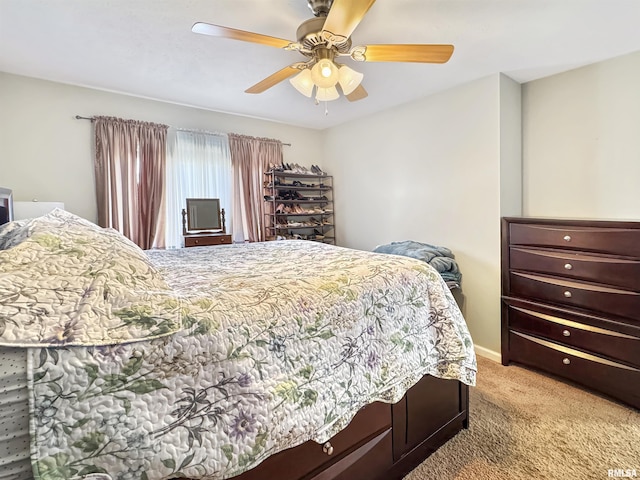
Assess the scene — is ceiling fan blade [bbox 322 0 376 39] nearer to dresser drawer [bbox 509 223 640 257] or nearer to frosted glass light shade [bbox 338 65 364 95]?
frosted glass light shade [bbox 338 65 364 95]

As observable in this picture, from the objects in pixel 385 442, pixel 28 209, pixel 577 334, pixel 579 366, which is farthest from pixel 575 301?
pixel 28 209

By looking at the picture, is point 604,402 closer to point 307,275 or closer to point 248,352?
point 307,275

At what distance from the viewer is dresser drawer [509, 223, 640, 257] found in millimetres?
1943

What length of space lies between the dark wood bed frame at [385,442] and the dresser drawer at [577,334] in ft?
3.47

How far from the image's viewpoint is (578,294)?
2180 millimetres

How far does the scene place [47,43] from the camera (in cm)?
208

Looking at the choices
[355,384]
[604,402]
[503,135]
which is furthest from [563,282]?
[355,384]

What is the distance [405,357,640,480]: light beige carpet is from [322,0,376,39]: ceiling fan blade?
2.16 metres

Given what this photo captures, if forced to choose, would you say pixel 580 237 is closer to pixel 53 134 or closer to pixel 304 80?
pixel 304 80

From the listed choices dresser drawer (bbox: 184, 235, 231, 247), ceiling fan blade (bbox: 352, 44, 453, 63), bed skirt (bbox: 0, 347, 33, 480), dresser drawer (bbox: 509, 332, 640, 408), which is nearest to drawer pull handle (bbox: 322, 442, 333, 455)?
bed skirt (bbox: 0, 347, 33, 480)

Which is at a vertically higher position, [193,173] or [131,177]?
[193,173]

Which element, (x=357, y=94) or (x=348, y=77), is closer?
(x=348, y=77)

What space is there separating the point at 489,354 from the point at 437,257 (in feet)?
3.16

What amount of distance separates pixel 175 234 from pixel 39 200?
116 cm
